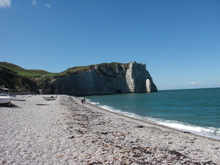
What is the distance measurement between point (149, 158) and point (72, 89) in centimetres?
9287

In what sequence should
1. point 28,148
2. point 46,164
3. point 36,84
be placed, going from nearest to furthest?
point 46,164 → point 28,148 → point 36,84

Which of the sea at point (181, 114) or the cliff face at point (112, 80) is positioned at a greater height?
→ the cliff face at point (112, 80)

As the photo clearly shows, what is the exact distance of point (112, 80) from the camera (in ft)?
371

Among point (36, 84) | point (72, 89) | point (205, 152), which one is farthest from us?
point (72, 89)

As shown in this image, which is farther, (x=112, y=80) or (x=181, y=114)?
(x=112, y=80)

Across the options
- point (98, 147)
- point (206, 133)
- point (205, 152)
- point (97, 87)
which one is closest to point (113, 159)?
point (98, 147)

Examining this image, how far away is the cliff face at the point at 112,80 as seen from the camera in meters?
98.8

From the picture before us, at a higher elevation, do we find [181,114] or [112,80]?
[112,80]

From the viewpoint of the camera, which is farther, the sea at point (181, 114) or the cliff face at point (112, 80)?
the cliff face at point (112, 80)

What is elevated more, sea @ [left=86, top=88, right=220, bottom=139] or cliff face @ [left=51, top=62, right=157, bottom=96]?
cliff face @ [left=51, top=62, right=157, bottom=96]

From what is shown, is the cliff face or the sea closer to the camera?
the sea

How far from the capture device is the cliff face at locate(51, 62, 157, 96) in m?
98.8

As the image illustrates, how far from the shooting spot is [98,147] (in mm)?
6973

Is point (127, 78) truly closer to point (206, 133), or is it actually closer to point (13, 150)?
point (206, 133)
